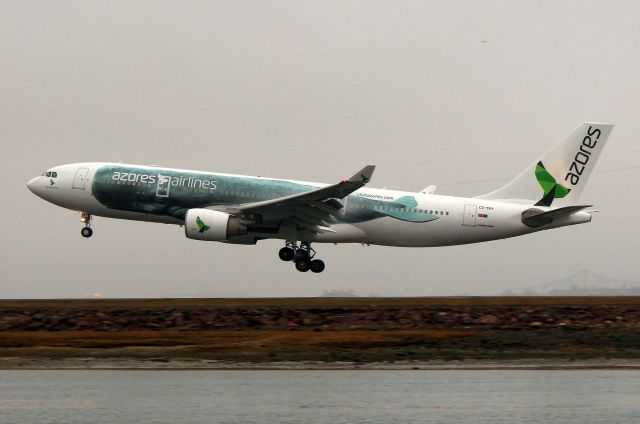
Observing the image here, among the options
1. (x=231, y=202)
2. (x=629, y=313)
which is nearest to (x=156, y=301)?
(x=231, y=202)

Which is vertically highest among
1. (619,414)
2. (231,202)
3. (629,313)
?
(231,202)

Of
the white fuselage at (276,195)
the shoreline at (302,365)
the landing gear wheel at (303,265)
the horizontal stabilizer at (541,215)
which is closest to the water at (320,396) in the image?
the shoreline at (302,365)

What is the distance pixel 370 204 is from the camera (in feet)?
170

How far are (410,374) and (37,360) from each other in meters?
10.3

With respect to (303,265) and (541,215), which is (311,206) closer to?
(303,265)

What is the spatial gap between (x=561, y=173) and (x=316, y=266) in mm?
13117

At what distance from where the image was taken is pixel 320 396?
75.7 ft

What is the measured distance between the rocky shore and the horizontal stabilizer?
7.08m

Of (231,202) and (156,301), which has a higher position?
(231,202)

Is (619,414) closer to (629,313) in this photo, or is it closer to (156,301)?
(629,313)

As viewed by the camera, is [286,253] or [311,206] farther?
[286,253]

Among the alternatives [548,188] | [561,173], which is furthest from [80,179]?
[561,173]

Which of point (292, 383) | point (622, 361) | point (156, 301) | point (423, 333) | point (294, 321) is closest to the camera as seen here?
point (292, 383)

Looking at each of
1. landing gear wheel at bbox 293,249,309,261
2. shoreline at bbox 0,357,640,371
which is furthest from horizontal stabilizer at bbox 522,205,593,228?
shoreline at bbox 0,357,640,371
